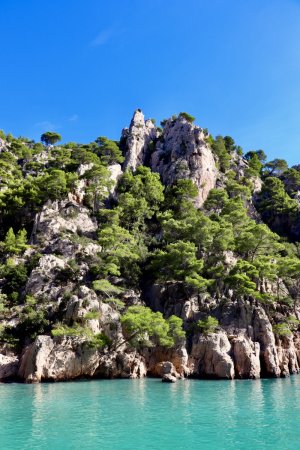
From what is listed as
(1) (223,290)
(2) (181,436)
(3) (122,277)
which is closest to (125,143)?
(3) (122,277)

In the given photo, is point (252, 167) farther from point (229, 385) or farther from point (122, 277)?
point (229, 385)

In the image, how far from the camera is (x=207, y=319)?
134ft

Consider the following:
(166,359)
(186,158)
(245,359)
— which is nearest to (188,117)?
(186,158)

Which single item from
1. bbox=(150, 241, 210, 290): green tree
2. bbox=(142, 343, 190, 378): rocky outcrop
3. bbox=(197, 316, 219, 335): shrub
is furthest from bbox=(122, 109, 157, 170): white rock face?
bbox=(142, 343, 190, 378): rocky outcrop

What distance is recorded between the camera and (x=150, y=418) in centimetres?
1908

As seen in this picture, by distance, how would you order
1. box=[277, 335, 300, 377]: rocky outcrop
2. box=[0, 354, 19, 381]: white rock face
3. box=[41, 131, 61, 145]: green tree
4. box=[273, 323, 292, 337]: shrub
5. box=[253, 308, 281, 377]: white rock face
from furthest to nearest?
box=[41, 131, 61, 145]: green tree → box=[273, 323, 292, 337]: shrub → box=[277, 335, 300, 377]: rocky outcrop → box=[253, 308, 281, 377]: white rock face → box=[0, 354, 19, 381]: white rock face

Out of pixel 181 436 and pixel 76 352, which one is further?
pixel 76 352

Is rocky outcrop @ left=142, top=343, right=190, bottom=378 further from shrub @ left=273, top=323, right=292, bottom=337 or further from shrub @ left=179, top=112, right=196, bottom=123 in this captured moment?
shrub @ left=179, top=112, right=196, bottom=123

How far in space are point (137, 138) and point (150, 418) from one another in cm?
7219

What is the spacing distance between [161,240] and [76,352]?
87.8 ft

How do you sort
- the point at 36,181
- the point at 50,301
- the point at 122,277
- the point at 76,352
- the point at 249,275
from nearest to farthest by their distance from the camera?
the point at 76,352 → the point at 50,301 → the point at 249,275 → the point at 122,277 → the point at 36,181

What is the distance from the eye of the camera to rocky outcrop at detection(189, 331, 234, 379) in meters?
37.7

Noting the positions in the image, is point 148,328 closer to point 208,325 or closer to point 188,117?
point 208,325

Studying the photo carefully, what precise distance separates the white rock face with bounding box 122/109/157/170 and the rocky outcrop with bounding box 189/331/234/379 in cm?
4523
